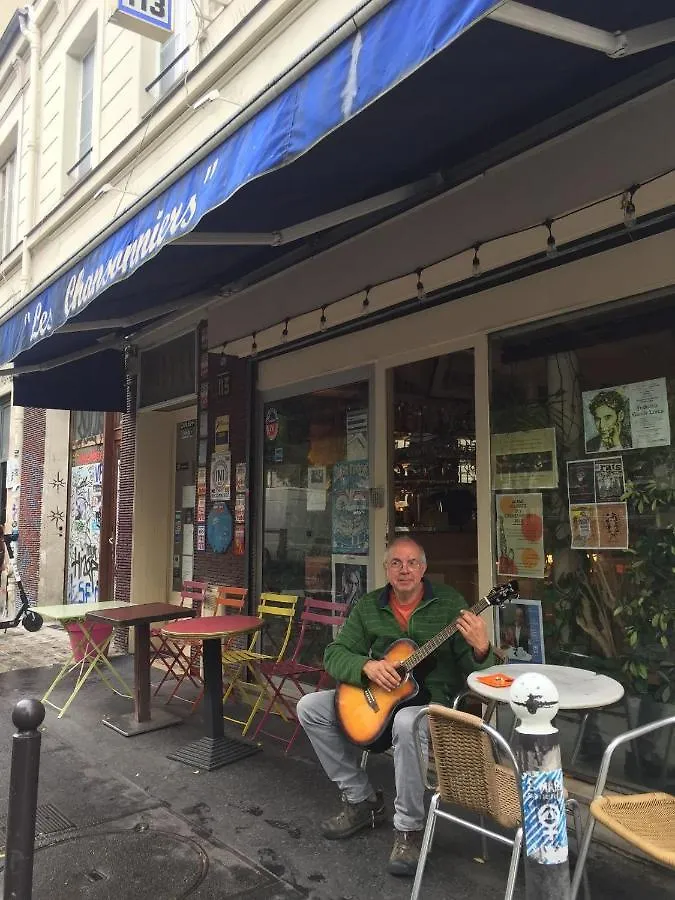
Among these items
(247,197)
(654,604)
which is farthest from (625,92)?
(654,604)

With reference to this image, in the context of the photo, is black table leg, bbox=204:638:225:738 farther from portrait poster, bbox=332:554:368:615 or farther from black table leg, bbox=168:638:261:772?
portrait poster, bbox=332:554:368:615

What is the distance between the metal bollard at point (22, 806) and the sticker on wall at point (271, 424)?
415 cm

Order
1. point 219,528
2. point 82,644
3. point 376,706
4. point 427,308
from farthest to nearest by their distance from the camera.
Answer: point 219,528, point 82,644, point 427,308, point 376,706

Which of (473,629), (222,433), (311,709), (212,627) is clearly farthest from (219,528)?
(473,629)

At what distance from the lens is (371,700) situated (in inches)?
129

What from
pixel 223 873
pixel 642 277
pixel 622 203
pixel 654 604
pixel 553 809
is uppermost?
pixel 622 203

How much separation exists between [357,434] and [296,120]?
3006 millimetres

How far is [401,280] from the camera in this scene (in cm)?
482

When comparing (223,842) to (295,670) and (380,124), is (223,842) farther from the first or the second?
(380,124)

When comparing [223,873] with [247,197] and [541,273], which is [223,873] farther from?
[541,273]

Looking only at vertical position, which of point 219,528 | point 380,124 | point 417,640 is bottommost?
point 417,640

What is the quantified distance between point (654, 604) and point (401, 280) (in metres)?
2.60

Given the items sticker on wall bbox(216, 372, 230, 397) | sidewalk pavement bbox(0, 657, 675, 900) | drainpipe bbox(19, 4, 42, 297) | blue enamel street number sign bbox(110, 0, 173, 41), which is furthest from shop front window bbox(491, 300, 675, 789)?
drainpipe bbox(19, 4, 42, 297)

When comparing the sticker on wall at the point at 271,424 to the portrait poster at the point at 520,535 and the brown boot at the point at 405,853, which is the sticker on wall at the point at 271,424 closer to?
the portrait poster at the point at 520,535
